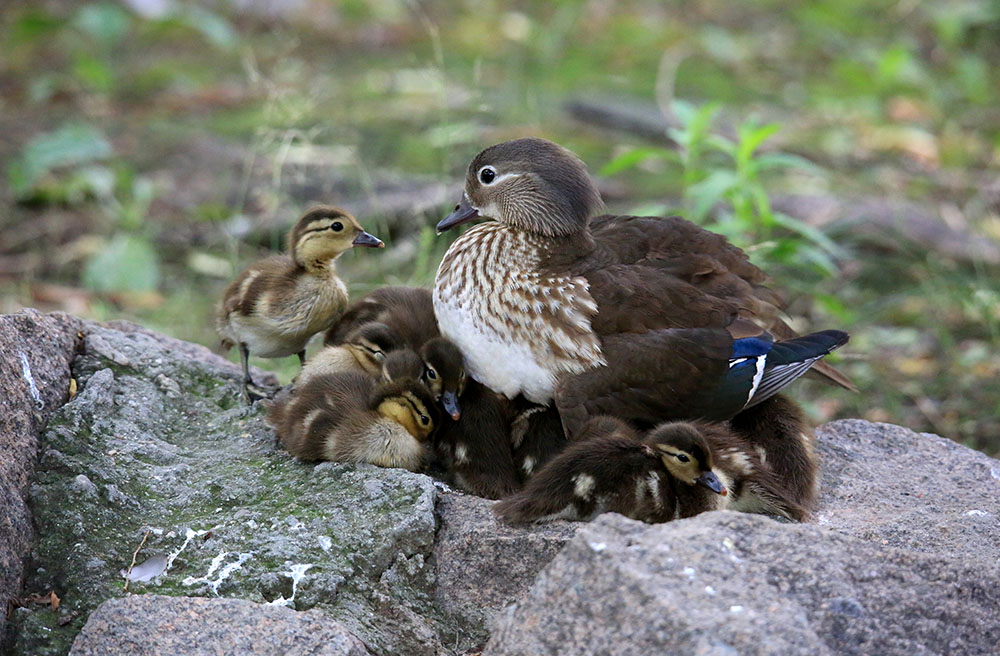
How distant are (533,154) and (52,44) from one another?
25.9 ft

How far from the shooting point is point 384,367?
4113 millimetres

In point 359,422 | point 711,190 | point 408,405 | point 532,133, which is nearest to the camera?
point 359,422

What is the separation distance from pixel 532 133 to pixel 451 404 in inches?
210

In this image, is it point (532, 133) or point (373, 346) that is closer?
point (373, 346)

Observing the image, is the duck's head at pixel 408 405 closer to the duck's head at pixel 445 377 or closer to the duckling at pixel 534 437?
the duck's head at pixel 445 377

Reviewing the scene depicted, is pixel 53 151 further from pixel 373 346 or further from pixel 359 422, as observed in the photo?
pixel 359 422

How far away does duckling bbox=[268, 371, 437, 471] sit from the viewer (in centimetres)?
379

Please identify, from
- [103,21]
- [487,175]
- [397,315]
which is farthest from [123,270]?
[487,175]

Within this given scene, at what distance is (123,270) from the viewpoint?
289 inches

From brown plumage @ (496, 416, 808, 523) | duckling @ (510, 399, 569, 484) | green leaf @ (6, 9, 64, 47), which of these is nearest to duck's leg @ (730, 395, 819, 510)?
brown plumage @ (496, 416, 808, 523)

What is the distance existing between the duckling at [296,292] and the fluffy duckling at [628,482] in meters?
1.40

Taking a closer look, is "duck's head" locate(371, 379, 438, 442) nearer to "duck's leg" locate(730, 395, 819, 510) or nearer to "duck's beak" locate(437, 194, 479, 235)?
"duck's beak" locate(437, 194, 479, 235)

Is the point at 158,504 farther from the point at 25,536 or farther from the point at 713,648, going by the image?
the point at 713,648

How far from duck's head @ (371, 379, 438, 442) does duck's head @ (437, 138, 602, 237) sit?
2.58 feet
